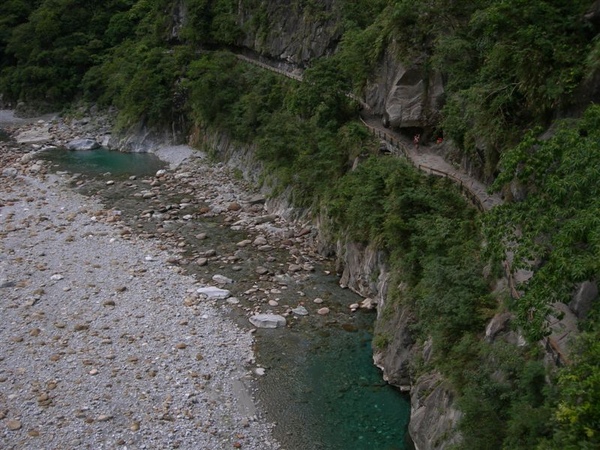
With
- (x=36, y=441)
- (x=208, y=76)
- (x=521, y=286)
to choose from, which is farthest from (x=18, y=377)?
(x=208, y=76)

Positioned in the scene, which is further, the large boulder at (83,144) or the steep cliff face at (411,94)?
the large boulder at (83,144)

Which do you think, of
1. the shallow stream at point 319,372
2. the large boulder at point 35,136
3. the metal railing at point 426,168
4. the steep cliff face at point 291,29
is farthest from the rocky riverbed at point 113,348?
the large boulder at point 35,136

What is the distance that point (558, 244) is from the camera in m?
10.4

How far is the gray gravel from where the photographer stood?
14516 millimetres

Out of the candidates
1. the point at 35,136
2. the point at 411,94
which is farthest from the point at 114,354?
the point at 35,136

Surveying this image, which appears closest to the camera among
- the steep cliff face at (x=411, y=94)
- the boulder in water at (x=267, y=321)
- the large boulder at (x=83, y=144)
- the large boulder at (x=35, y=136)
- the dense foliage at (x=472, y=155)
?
the dense foliage at (x=472, y=155)

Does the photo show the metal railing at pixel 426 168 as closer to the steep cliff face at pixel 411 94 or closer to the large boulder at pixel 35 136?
the steep cliff face at pixel 411 94

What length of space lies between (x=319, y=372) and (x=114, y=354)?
6.43 metres

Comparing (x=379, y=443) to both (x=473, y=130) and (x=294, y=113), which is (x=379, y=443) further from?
(x=294, y=113)

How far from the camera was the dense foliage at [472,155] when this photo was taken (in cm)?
1009

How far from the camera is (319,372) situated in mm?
17156

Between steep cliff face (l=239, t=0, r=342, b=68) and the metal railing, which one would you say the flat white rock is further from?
steep cliff face (l=239, t=0, r=342, b=68)

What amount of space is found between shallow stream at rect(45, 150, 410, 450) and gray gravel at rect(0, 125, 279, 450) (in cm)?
78

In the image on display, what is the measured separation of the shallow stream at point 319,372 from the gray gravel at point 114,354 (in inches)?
30.9
